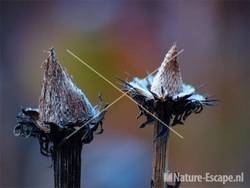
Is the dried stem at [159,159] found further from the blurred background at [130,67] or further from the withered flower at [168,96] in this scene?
the blurred background at [130,67]

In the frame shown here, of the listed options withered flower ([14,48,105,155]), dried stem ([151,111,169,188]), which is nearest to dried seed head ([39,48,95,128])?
withered flower ([14,48,105,155])

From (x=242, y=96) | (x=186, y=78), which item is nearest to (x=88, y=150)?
(x=186, y=78)

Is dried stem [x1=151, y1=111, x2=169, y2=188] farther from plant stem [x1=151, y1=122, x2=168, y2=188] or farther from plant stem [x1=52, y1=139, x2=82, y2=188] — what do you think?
plant stem [x1=52, y1=139, x2=82, y2=188]

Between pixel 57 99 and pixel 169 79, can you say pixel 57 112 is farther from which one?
pixel 169 79

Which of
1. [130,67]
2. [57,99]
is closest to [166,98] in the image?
[57,99]

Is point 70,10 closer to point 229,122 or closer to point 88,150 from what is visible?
point 88,150
